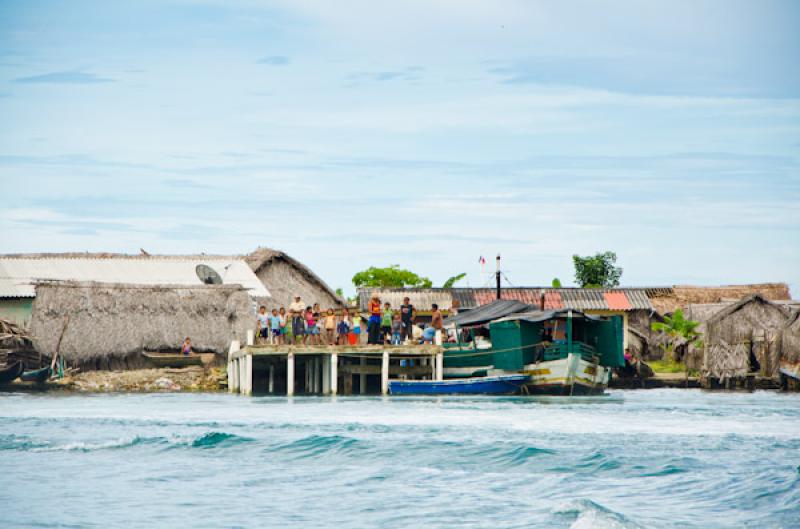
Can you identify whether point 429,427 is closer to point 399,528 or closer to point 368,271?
point 399,528

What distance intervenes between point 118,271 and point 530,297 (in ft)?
61.9

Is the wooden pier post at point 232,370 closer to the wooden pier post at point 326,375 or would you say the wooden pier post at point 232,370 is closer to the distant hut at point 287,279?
the wooden pier post at point 326,375

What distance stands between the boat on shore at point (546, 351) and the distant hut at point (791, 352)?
281 inches

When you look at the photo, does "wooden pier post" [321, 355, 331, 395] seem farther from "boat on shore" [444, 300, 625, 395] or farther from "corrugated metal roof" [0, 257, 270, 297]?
"corrugated metal roof" [0, 257, 270, 297]

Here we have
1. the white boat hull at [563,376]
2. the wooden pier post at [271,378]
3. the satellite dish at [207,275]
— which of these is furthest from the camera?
the satellite dish at [207,275]

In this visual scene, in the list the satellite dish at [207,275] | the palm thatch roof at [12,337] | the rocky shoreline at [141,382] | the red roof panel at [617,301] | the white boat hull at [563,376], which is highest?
the satellite dish at [207,275]

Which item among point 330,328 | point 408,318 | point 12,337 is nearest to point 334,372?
point 330,328

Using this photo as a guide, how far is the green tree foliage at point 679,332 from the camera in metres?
46.7

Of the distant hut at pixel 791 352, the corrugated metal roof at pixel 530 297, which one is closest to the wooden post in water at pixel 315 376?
the corrugated metal roof at pixel 530 297

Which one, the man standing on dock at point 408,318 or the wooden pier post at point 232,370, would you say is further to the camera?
the wooden pier post at point 232,370

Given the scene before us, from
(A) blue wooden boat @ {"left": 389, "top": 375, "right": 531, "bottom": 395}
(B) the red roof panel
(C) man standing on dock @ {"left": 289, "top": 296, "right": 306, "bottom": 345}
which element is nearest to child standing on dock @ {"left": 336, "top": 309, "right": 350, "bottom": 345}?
(C) man standing on dock @ {"left": 289, "top": 296, "right": 306, "bottom": 345}

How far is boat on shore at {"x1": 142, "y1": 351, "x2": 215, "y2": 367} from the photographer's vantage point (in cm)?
4047

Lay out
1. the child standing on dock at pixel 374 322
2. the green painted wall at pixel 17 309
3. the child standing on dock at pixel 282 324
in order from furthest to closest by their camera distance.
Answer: the green painted wall at pixel 17 309, the child standing on dock at pixel 282 324, the child standing on dock at pixel 374 322

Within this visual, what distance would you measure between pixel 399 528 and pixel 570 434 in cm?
912
